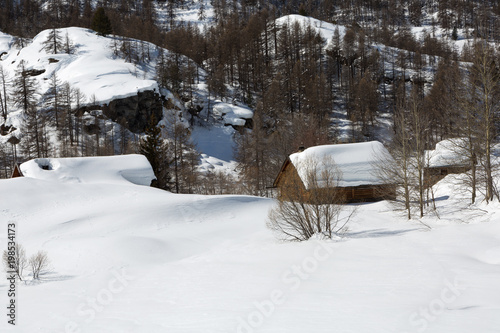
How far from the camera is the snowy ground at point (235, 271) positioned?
6.14 metres

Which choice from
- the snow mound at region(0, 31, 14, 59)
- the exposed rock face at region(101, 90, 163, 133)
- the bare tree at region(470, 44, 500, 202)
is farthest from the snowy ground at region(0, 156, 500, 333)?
the snow mound at region(0, 31, 14, 59)

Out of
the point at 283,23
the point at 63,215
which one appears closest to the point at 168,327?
the point at 63,215

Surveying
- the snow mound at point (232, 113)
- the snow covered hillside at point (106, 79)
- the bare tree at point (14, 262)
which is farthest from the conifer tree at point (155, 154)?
the snow mound at point (232, 113)

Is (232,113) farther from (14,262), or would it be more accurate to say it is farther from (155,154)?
(14,262)

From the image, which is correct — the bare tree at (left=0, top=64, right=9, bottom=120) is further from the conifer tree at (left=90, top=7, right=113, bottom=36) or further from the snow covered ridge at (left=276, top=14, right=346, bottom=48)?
the snow covered ridge at (left=276, top=14, right=346, bottom=48)

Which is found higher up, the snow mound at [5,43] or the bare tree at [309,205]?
the snow mound at [5,43]

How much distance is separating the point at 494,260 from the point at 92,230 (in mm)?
16943

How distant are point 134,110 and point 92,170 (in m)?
27.8

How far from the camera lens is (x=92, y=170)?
2878 centimetres

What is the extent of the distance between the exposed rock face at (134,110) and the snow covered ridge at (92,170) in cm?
2500

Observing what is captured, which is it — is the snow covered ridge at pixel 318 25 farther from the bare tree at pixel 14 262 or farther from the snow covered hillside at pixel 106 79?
the bare tree at pixel 14 262

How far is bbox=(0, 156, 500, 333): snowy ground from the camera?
242 inches

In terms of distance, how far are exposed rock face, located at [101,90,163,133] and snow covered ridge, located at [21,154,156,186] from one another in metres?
25.0

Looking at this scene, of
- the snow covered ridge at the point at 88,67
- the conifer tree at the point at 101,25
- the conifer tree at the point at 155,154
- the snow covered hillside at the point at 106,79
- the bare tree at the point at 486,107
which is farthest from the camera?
the conifer tree at the point at 101,25
